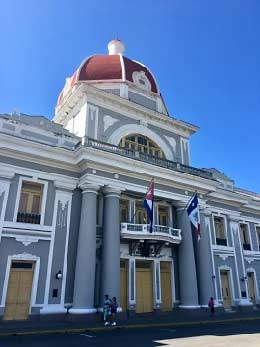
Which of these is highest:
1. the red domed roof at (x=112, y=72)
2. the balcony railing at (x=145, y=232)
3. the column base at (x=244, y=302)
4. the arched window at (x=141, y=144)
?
the red domed roof at (x=112, y=72)

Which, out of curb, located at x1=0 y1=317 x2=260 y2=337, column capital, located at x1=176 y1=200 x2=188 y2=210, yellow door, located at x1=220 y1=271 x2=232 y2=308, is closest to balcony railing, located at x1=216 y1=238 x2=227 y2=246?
yellow door, located at x1=220 y1=271 x2=232 y2=308

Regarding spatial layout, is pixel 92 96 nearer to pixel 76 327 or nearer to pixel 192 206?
pixel 192 206

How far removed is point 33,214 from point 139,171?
6.23m

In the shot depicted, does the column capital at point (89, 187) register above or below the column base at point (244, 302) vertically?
above

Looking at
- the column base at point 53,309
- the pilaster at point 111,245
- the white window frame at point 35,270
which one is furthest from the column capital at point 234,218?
the white window frame at point 35,270

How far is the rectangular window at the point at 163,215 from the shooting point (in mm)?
19719

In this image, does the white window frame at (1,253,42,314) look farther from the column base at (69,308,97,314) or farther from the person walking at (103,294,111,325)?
the person walking at (103,294,111,325)

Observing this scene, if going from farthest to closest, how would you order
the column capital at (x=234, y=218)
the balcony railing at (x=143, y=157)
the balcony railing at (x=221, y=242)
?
the column capital at (x=234, y=218)
the balcony railing at (x=221, y=242)
the balcony railing at (x=143, y=157)

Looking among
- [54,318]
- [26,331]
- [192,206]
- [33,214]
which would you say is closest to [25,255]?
[33,214]

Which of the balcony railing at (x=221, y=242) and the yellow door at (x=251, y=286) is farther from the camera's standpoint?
the yellow door at (x=251, y=286)

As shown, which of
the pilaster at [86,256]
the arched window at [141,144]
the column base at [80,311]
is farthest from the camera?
the arched window at [141,144]

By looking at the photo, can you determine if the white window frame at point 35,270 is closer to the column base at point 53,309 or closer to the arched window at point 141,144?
the column base at point 53,309

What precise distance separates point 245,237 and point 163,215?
30.4ft

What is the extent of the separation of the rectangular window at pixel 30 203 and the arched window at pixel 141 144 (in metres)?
6.63
